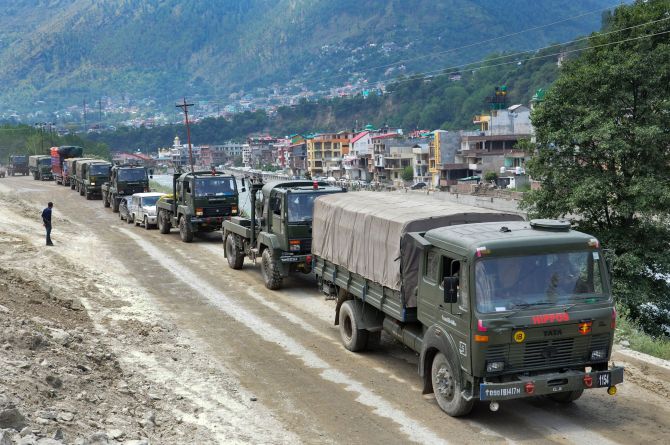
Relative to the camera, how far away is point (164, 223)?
3566 cm

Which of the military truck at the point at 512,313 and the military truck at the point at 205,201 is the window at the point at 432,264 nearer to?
the military truck at the point at 512,313

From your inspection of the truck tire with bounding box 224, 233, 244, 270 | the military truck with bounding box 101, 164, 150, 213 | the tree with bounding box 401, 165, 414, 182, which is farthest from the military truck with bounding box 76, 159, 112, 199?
the tree with bounding box 401, 165, 414, 182

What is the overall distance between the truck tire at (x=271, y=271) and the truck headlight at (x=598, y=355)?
11907 millimetres

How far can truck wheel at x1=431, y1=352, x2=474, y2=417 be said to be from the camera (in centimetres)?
1108

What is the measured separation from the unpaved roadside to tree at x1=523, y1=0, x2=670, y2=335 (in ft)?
46.8

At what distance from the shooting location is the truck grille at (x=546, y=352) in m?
10.5

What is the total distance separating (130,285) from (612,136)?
15546 mm

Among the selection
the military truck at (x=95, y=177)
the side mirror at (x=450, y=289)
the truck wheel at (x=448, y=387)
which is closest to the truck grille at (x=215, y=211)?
the truck wheel at (x=448, y=387)

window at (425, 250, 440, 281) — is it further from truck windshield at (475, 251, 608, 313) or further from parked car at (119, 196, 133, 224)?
parked car at (119, 196, 133, 224)

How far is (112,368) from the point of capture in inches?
546

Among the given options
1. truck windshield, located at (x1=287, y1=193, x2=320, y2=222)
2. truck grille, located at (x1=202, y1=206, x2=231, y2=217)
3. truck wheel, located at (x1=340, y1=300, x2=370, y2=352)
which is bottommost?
truck wheel, located at (x1=340, y1=300, x2=370, y2=352)

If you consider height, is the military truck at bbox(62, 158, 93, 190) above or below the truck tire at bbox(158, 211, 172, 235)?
above

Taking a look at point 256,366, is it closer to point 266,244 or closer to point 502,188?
point 266,244

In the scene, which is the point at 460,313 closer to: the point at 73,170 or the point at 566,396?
the point at 566,396
